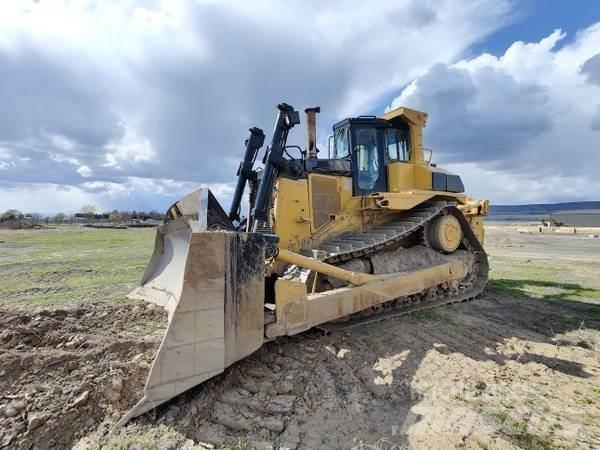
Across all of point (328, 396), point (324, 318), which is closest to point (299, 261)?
point (324, 318)

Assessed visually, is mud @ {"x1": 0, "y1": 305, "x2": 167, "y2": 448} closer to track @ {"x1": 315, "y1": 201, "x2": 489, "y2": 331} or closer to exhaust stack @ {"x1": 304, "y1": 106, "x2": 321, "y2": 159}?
track @ {"x1": 315, "y1": 201, "x2": 489, "y2": 331}

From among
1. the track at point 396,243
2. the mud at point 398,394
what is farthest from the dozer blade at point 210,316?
the track at point 396,243

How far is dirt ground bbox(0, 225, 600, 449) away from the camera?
2557 millimetres

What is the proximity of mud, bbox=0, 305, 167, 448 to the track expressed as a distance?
2.31 meters

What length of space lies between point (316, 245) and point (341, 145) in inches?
75.9

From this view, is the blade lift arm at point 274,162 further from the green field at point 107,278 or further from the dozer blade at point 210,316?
the green field at point 107,278

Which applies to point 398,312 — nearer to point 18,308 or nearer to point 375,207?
point 375,207

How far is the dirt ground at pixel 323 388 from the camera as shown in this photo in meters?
2.56

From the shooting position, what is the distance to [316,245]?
17.9ft

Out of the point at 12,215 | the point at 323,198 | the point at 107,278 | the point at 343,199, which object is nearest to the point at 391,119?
the point at 343,199

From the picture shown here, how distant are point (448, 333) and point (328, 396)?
231cm

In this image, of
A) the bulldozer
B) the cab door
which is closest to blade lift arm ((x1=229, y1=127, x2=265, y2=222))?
the bulldozer

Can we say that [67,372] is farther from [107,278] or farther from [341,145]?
[107,278]

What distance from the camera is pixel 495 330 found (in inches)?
191
